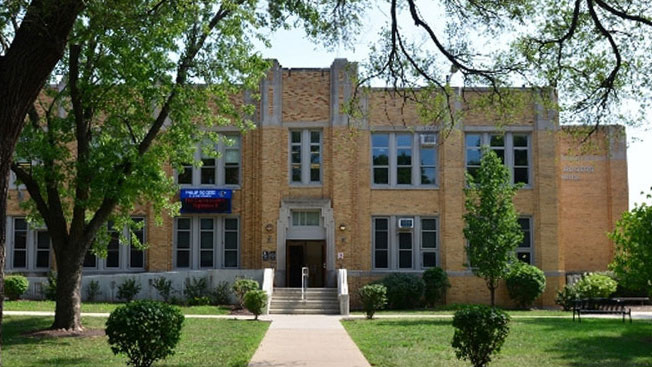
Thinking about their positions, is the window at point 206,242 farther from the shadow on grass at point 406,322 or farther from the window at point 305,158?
the shadow on grass at point 406,322

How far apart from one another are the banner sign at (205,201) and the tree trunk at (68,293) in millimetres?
12084

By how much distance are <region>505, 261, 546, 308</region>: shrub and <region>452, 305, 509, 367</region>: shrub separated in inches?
723

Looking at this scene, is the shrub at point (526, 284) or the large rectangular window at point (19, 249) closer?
the shrub at point (526, 284)

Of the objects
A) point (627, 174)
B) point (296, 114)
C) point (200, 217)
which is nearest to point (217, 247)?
point (200, 217)

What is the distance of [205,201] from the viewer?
32.2m

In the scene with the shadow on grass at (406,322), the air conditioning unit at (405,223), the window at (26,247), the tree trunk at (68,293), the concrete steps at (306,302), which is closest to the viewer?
the tree trunk at (68,293)

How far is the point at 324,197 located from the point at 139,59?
14.4m

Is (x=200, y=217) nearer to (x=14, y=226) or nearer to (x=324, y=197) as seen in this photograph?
(x=324, y=197)

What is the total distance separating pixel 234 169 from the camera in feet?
108

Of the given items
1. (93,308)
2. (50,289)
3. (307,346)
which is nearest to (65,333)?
(307,346)

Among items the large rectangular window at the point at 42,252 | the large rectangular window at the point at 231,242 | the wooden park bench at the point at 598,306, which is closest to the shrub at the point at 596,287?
the wooden park bench at the point at 598,306

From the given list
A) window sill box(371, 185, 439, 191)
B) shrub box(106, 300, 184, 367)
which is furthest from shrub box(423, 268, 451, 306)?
shrub box(106, 300, 184, 367)

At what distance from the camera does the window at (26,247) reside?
32.8 metres

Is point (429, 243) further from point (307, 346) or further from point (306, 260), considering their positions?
point (307, 346)
